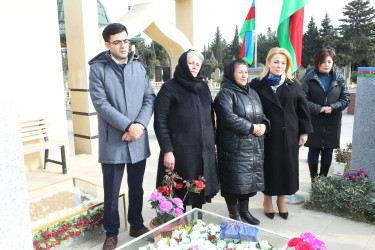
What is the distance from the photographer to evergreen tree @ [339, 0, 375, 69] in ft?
113

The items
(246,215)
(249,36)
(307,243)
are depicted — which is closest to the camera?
(307,243)

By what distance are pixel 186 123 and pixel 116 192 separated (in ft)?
2.90

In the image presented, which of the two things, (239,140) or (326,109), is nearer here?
(239,140)

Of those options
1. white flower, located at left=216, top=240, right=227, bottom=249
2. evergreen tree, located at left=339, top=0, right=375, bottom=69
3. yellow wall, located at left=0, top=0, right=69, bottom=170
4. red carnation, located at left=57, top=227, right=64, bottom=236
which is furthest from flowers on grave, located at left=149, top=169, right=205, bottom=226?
evergreen tree, located at left=339, top=0, right=375, bottom=69

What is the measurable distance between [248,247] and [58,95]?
473cm

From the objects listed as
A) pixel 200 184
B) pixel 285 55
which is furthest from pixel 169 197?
pixel 285 55

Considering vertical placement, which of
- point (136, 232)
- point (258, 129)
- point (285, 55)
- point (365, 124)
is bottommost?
point (136, 232)

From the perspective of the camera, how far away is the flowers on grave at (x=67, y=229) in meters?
2.87

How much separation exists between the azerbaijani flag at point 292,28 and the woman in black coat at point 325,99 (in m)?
0.29

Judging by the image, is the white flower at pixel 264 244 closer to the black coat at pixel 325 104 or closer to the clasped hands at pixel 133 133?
the clasped hands at pixel 133 133

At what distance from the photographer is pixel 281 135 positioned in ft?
11.1

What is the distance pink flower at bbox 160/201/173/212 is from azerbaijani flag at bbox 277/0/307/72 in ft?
7.90

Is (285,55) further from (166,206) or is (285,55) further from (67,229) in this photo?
(67,229)

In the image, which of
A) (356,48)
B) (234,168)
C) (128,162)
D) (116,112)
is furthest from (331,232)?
(356,48)
